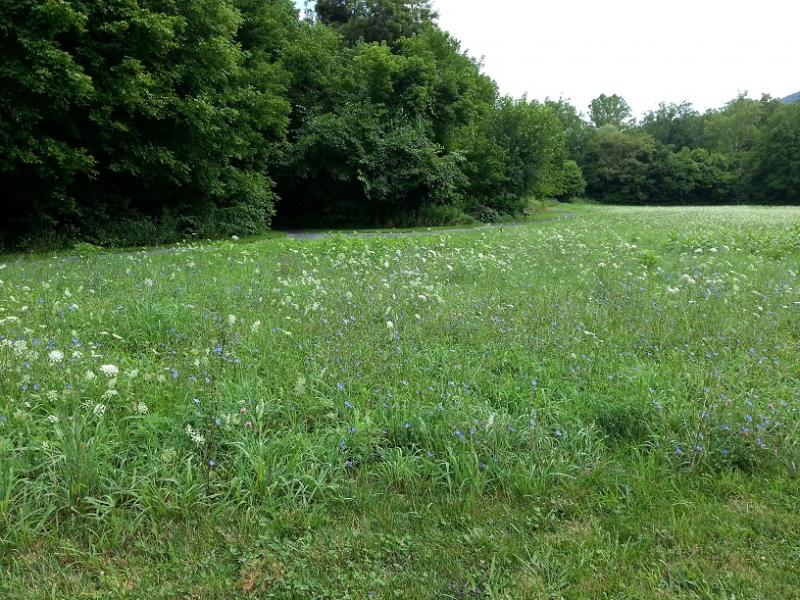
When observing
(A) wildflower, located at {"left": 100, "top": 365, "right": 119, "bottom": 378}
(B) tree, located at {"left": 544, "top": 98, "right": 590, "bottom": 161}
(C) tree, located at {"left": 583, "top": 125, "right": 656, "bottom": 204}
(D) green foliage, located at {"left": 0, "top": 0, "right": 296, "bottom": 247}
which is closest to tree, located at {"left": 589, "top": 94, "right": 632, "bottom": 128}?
(B) tree, located at {"left": 544, "top": 98, "right": 590, "bottom": 161}

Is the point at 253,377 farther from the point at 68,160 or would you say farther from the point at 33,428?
the point at 68,160

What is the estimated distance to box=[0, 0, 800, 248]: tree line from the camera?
48.1ft

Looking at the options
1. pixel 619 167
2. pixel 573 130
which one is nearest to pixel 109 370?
pixel 619 167

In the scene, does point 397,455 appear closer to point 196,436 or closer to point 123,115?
point 196,436

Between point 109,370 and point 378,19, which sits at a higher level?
point 378,19

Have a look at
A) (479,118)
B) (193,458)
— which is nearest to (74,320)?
(193,458)

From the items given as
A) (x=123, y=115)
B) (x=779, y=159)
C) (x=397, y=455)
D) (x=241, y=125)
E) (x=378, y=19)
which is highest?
(x=378, y=19)

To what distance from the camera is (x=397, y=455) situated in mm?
3244

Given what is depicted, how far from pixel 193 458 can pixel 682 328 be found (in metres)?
4.88

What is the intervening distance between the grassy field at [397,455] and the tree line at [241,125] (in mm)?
11647

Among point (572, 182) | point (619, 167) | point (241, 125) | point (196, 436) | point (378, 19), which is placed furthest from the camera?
point (619, 167)

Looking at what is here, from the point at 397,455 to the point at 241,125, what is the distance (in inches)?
766

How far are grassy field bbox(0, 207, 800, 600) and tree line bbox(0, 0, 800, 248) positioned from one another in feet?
38.2

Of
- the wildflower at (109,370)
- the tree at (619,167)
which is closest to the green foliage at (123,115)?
the wildflower at (109,370)
